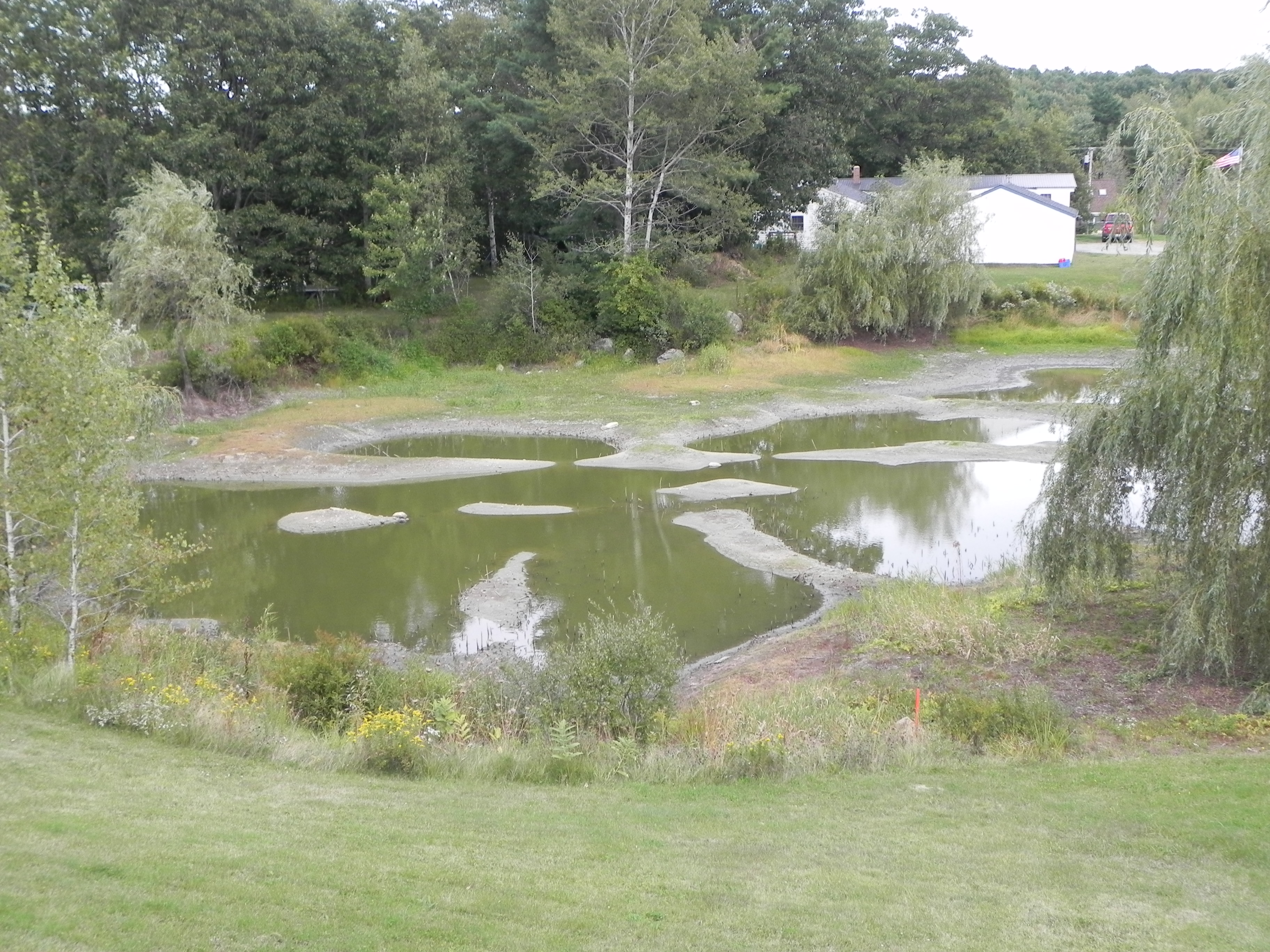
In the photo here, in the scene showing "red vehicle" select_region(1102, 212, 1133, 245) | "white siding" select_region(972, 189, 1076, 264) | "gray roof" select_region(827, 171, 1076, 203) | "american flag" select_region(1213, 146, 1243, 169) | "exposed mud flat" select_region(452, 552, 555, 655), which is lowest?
"exposed mud flat" select_region(452, 552, 555, 655)

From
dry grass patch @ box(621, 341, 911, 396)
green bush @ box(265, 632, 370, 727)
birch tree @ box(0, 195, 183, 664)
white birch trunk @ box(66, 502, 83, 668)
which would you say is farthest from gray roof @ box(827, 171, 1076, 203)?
white birch trunk @ box(66, 502, 83, 668)

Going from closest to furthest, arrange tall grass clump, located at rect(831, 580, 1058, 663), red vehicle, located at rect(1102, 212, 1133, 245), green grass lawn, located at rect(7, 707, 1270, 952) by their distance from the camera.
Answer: green grass lawn, located at rect(7, 707, 1270, 952) → red vehicle, located at rect(1102, 212, 1133, 245) → tall grass clump, located at rect(831, 580, 1058, 663)

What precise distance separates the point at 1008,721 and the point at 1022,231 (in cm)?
5574

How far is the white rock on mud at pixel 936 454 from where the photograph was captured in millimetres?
31906

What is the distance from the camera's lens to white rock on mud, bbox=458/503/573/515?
27.2m

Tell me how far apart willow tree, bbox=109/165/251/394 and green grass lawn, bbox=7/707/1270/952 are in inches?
1075

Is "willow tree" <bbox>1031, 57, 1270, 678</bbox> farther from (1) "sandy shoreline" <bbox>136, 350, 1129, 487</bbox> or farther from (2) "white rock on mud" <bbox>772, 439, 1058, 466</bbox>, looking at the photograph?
(2) "white rock on mud" <bbox>772, 439, 1058, 466</bbox>

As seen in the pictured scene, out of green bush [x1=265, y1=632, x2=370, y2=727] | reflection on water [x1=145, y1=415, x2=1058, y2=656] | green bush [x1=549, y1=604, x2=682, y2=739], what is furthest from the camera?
reflection on water [x1=145, y1=415, x2=1058, y2=656]

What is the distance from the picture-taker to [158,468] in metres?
32.4

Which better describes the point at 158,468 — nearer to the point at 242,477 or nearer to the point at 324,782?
the point at 242,477

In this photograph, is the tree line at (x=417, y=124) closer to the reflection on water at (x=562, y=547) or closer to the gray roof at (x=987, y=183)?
the gray roof at (x=987, y=183)

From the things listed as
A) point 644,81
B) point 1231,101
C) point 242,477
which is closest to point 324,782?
point 1231,101

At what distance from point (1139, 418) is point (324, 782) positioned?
37.8 ft

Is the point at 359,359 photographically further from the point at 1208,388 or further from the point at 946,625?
the point at 1208,388
